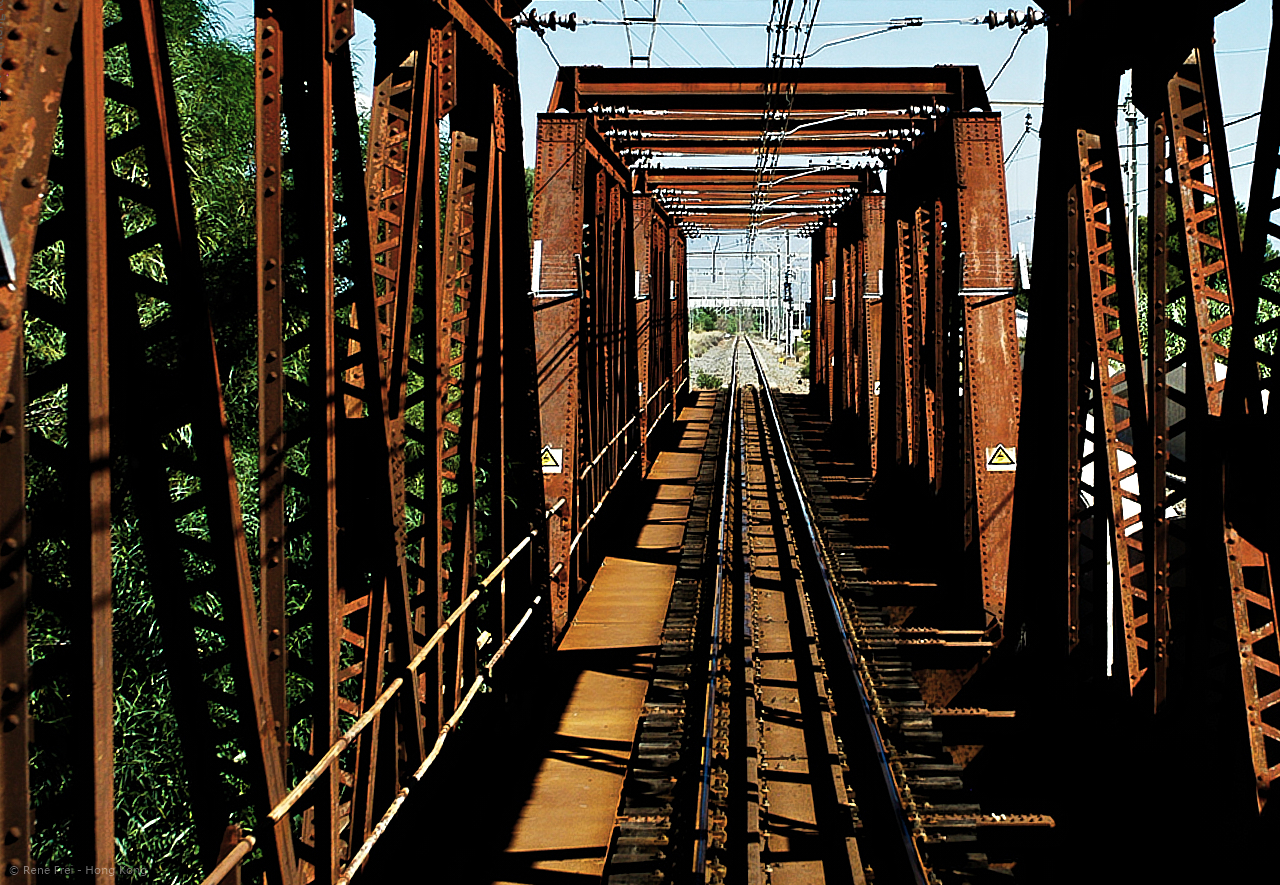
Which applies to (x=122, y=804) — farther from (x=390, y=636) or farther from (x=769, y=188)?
(x=769, y=188)

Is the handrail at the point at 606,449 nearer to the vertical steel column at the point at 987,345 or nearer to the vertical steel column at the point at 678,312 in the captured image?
the vertical steel column at the point at 987,345

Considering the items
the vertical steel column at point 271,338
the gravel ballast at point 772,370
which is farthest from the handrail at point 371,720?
the gravel ballast at point 772,370

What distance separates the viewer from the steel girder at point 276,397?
2.58 meters

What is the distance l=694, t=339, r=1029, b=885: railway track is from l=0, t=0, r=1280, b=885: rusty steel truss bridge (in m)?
0.07

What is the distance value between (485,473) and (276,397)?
786 cm

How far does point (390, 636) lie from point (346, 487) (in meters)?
0.84

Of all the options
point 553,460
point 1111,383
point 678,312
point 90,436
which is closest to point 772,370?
point 678,312

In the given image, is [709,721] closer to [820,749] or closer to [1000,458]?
[820,749]

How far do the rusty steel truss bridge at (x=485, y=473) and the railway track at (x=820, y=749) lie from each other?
7 centimetres

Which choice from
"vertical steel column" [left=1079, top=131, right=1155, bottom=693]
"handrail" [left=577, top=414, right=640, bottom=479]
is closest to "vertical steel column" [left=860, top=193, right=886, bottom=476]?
"handrail" [left=577, top=414, right=640, bottom=479]

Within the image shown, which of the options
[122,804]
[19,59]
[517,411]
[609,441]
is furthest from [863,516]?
[19,59]

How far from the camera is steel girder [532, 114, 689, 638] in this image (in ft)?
33.0

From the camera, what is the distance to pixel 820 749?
24.8ft

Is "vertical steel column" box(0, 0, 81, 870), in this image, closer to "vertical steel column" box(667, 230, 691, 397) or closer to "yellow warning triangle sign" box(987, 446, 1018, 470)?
"yellow warning triangle sign" box(987, 446, 1018, 470)
